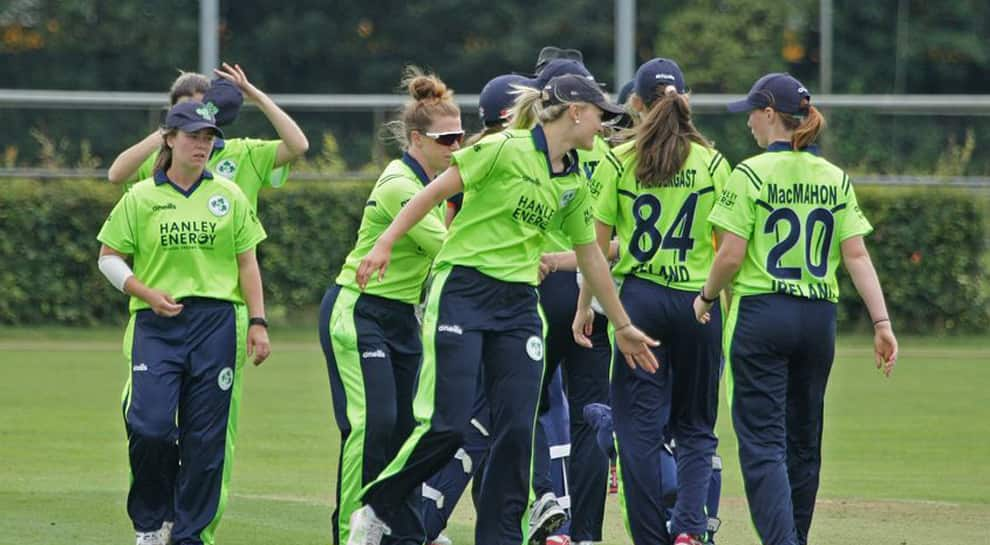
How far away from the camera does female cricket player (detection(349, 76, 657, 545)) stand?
7.46 m

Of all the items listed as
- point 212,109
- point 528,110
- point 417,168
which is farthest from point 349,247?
point 528,110

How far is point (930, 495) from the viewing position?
1095cm

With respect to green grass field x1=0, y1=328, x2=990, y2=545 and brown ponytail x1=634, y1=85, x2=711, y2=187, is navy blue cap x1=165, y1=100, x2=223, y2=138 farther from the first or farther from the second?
green grass field x1=0, y1=328, x2=990, y2=545

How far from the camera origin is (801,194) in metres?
7.70

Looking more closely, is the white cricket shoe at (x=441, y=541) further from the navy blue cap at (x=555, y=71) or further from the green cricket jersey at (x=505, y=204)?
the navy blue cap at (x=555, y=71)

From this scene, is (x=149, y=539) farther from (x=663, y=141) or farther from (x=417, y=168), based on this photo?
(x=663, y=141)

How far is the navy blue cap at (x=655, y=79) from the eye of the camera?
27.7ft

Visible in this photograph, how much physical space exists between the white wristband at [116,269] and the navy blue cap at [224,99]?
112cm

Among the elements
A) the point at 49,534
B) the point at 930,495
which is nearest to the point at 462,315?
the point at 49,534

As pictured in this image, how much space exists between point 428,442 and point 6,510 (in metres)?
3.39

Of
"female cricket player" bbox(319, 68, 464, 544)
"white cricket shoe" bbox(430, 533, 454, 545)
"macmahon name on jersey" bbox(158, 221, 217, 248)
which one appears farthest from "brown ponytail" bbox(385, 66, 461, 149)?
"white cricket shoe" bbox(430, 533, 454, 545)

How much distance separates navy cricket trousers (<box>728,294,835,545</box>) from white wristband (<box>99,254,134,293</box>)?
2731mm

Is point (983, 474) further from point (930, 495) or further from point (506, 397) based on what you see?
point (506, 397)

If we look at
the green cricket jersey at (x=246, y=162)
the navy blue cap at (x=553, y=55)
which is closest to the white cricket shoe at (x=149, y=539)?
the green cricket jersey at (x=246, y=162)
